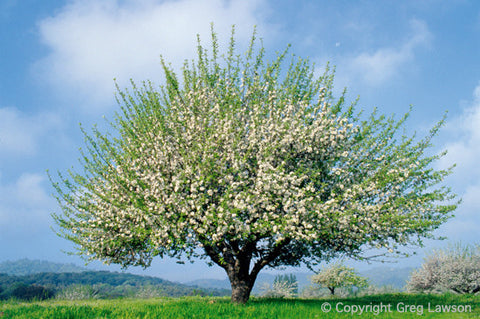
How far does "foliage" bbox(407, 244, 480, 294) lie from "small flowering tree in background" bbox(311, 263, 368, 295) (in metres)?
8.54

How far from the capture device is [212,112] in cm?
1528

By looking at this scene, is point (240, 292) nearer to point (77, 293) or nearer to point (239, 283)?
point (239, 283)

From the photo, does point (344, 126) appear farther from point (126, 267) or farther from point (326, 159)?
point (126, 267)

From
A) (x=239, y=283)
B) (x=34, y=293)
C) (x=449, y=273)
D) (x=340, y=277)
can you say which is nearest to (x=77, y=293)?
(x=34, y=293)

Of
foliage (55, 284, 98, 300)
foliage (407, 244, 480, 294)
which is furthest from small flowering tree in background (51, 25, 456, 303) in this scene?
foliage (407, 244, 480, 294)

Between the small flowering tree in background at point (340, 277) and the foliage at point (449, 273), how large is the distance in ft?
28.0

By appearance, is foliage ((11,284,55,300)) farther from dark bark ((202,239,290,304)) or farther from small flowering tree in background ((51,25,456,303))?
dark bark ((202,239,290,304))

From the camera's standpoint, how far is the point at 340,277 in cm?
2770

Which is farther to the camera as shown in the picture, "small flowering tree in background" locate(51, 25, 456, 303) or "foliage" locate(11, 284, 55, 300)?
"foliage" locate(11, 284, 55, 300)

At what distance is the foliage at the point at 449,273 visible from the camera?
97.5 ft

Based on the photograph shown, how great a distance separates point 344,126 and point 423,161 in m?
4.53

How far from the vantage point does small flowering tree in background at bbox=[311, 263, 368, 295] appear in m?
27.5

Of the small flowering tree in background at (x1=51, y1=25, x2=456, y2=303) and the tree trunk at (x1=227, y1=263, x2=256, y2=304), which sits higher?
the small flowering tree in background at (x1=51, y1=25, x2=456, y2=303)

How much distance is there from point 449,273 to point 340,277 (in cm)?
1119
